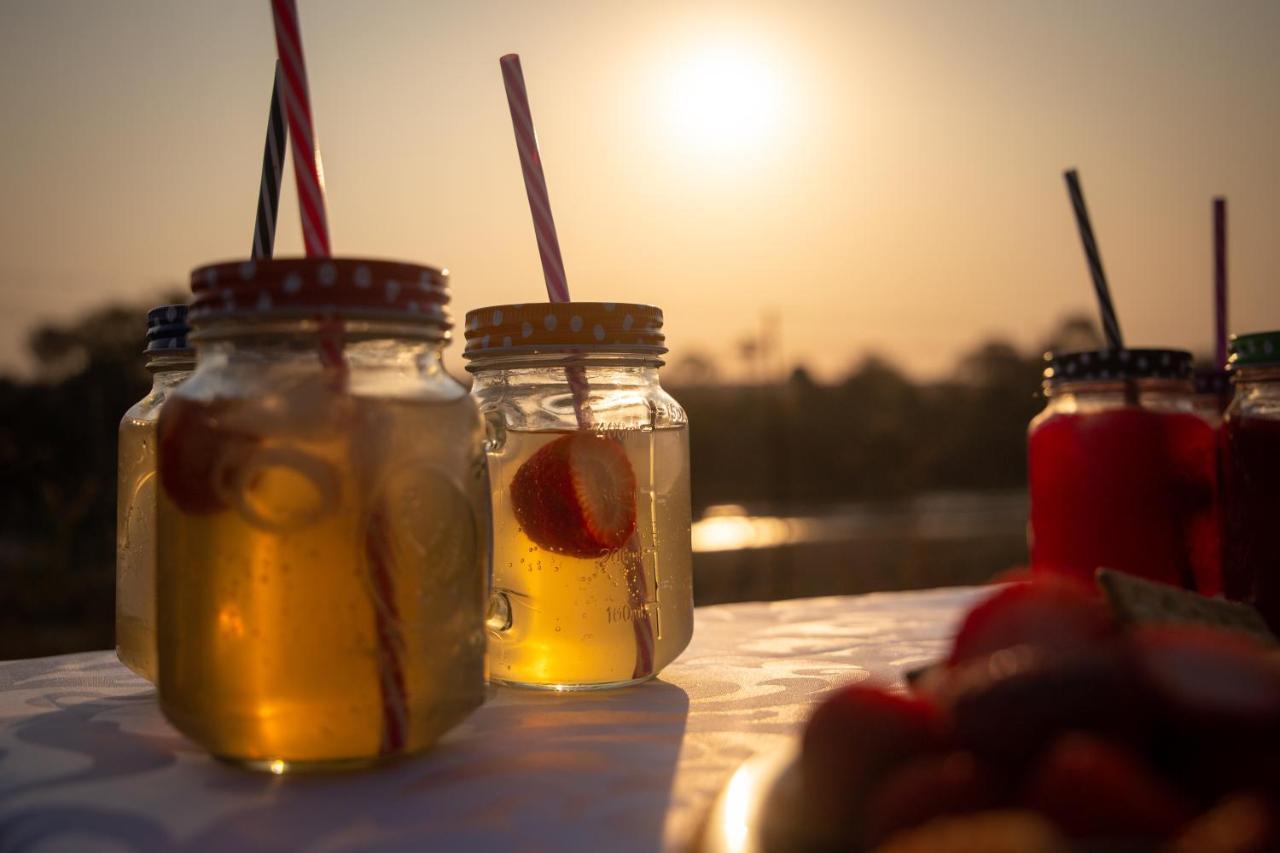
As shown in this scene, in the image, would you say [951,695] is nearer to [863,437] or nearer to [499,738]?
[499,738]

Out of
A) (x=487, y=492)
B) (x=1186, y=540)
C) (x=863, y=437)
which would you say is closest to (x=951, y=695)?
(x=487, y=492)

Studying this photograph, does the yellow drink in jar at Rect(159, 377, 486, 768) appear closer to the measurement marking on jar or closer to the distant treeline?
the measurement marking on jar

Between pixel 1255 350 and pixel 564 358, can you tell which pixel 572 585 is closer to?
pixel 564 358

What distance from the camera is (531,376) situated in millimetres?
1141

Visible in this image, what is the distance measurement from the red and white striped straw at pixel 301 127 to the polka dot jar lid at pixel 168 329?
0.22 metres

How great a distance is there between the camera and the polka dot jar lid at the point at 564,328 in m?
1.08

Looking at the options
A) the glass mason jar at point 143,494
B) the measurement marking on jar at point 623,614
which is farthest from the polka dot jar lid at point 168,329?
the measurement marking on jar at point 623,614

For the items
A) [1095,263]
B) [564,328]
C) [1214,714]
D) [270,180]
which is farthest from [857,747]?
[1095,263]

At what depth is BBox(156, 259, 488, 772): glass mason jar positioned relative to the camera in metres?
0.77

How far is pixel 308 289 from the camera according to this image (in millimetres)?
799

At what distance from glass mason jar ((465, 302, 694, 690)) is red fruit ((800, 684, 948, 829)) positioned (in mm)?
446

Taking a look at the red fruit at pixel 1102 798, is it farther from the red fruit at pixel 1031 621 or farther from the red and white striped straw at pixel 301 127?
the red and white striped straw at pixel 301 127

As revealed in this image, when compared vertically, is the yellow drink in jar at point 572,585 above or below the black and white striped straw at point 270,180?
below

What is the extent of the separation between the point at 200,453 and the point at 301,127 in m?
0.26
